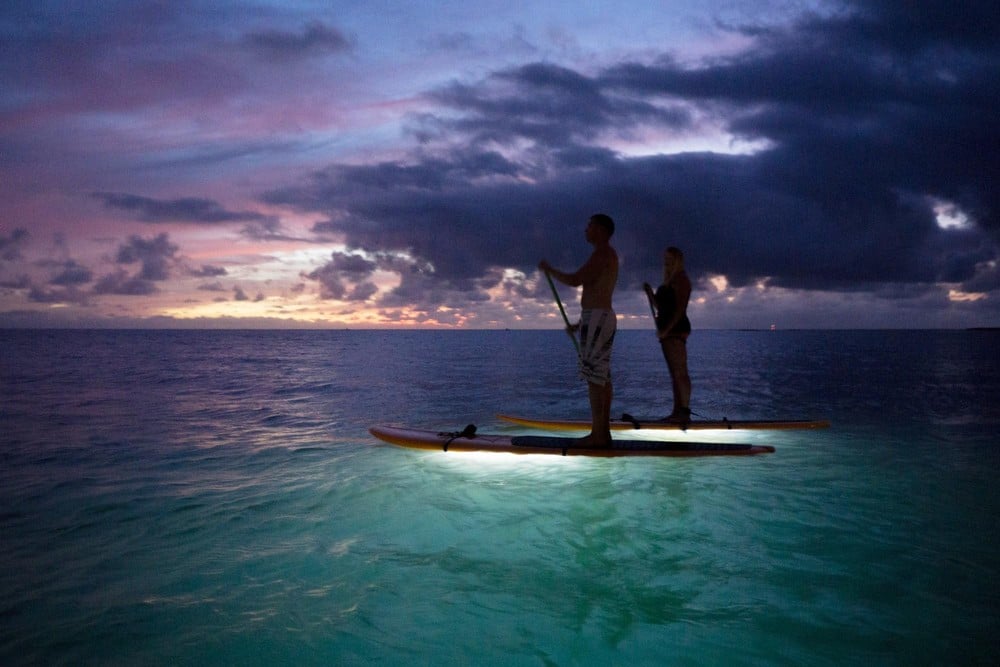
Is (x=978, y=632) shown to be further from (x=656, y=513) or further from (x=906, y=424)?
(x=906, y=424)

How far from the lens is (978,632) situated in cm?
340

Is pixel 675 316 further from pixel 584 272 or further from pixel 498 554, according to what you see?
pixel 498 554

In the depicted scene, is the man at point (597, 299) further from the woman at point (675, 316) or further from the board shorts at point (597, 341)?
the woman at point (675, 316)

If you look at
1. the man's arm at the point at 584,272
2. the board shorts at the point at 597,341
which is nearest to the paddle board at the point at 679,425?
the board shorts at the point at 597,341

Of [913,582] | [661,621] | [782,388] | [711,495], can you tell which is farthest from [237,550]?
[782,388]

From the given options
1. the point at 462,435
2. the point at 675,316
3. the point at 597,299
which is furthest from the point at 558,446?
the point at 675,316

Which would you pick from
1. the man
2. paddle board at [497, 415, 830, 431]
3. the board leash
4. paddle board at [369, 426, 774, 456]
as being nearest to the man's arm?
the man

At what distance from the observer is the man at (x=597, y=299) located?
Result: 6848mm

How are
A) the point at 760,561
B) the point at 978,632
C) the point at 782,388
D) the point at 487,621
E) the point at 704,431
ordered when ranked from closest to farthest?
→ the point at 978,632 < the point at 487,621 < the point at 760,561 < the point at 704,431 < the point at 782,388

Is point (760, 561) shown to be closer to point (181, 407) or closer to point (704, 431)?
point (704, 431)

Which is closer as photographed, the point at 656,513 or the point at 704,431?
the point at 656,513

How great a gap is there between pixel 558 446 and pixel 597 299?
217cm

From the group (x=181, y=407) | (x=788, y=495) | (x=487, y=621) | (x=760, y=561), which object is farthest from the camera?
(x=181, y=407)

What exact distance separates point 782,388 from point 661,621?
68.4 feet
